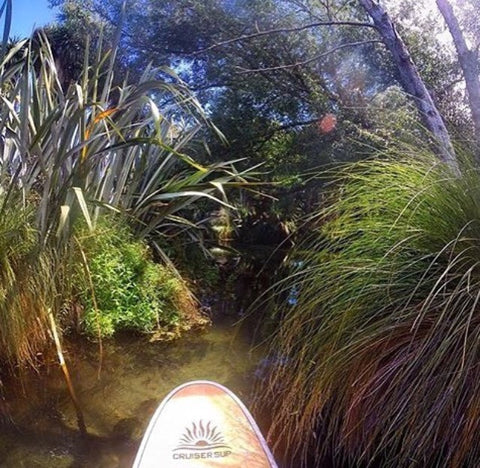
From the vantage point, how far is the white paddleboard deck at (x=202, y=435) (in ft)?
5.12

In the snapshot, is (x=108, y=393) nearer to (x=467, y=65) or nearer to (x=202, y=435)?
(x=202, y=435)

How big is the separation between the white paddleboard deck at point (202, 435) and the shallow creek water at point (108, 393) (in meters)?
0.24

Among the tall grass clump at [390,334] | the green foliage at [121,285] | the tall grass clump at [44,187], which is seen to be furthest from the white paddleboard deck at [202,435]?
the green foliage at [121,285]

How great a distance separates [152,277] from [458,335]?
2.14 metres

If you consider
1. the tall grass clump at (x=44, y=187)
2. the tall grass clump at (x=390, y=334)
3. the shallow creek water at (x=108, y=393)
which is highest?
the tall grass clump at (x=44, y=187)

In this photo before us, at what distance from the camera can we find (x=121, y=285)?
9.73 feet

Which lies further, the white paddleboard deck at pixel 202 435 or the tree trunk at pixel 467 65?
the tree trunk at pixel 467 65

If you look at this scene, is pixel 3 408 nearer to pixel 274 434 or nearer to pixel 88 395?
pixel 88 395

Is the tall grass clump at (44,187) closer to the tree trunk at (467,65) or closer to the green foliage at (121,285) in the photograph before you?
the green foliage at (121,285)

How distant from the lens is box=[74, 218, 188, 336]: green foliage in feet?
8.85

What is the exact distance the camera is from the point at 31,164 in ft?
8.41

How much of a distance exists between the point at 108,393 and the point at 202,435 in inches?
30.7

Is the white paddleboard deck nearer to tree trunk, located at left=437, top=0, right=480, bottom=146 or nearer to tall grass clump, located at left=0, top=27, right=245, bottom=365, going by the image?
tall grass clump, located at left=0, top=27, right=245, bottom=365

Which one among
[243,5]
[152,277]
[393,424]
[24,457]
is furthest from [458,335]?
[243,5]
